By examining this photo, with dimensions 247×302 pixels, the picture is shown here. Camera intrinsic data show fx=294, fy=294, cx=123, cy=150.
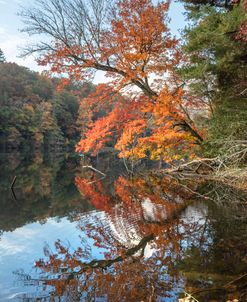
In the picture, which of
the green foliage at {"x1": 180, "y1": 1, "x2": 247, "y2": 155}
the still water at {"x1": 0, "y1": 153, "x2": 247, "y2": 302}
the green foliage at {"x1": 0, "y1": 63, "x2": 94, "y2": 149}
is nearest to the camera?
the still water at {"x1": 0, "y1": 153, "x2": 247, "y2": 302}

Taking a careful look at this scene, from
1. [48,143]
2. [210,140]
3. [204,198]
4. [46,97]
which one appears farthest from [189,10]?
[46,97]

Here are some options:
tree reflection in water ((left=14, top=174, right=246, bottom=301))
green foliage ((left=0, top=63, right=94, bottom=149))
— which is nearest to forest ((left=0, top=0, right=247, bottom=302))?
tree reflection in water ((left=14, top=174, right=246, bottom=301))

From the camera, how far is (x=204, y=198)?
10.7 metres

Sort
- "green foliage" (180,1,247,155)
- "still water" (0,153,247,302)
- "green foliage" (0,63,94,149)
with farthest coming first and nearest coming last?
"green foliage" (0,63,94,149) → "green foliage" (180,1,247,155) → "still water" (0,153,247,302)

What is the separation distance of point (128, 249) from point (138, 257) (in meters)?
0.53

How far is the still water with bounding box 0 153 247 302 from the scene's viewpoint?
15.4ft

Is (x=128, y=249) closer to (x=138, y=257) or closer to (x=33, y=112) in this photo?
Result: (x=138, y=257)

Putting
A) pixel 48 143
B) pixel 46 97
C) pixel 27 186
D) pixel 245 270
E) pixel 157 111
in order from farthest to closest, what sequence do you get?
pixel 46 97 < pixel 48 143 < pixel 27 186 < pixel 157 111 < pixel 245 270

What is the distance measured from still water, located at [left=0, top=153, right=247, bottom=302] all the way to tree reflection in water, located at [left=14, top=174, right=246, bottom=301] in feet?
0.05

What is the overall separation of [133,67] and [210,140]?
4904 mm

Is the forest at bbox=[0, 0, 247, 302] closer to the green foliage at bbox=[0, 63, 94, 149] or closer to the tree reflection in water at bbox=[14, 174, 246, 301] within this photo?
the tree reflection in water at bbox=[14, 174, 246, 301]

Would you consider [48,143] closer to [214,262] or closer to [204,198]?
[204,198]

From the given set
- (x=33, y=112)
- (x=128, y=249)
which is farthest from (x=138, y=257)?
(x=33, y=112)

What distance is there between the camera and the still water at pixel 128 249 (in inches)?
185
